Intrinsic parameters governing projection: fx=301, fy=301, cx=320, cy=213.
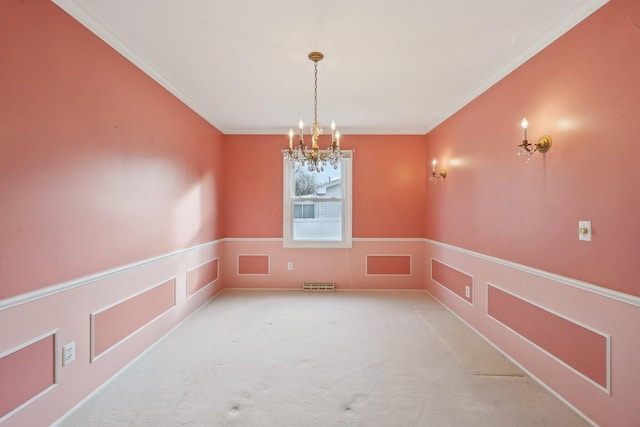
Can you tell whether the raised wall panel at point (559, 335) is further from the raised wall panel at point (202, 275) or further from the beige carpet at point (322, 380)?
the raised wall panel at point (202, 275)

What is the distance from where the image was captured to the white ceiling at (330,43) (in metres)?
1.95

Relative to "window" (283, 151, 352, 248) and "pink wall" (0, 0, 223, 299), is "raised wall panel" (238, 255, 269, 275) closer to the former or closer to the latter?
"window" (283, 151, 352, 248)

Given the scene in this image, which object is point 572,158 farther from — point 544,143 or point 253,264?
point 253,264

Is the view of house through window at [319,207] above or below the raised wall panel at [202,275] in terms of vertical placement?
above

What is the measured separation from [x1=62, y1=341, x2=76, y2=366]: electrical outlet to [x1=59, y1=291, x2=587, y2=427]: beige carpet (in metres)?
0.33

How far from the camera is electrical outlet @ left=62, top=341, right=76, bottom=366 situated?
74.8 inches

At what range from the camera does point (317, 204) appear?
4.98 m

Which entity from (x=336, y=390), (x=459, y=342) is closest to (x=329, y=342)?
(x=336, y=390)

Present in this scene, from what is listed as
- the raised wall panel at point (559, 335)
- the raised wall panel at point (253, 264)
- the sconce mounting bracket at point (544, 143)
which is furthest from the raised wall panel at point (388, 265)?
the sconce mounting bracket at point (544, 143)

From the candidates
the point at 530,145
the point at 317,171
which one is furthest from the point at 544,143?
the point at 317,171

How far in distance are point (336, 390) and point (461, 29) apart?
277 cm

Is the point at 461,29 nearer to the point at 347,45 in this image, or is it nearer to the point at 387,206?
the point at 347,45

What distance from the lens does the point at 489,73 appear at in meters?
2.86

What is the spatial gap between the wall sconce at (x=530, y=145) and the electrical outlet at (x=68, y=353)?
3456 mm
